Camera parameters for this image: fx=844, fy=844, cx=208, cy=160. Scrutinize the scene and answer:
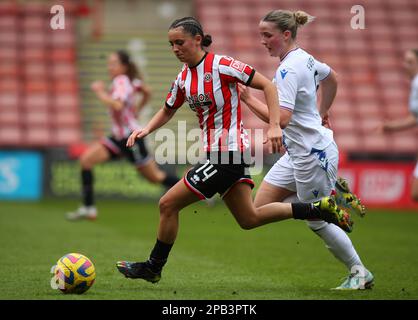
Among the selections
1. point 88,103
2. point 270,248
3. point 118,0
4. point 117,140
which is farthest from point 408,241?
point 118,0

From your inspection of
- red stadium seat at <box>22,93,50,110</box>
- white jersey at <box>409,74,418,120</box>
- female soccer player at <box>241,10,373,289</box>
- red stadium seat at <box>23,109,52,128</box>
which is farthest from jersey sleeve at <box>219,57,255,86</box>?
red stadium seat at <box>22,93,50,110</box>

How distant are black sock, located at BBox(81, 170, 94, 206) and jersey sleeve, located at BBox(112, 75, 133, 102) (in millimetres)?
1166

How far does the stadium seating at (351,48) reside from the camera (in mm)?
19125

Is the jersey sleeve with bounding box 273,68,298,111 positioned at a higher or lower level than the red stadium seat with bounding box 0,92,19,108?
lower

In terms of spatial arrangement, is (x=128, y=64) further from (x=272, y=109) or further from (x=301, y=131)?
(x=272, y=109)

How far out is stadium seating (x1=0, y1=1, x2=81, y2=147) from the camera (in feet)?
58.7

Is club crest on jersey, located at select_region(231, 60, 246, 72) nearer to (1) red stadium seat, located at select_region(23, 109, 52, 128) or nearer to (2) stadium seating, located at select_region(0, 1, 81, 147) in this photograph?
(2) stadium seating, located at select_region(0, 1, 81, 147)

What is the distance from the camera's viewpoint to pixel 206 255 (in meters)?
8.60

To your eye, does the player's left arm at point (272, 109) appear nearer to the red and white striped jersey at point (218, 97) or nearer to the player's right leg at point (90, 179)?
the red and white striped jersey at point (218, 97)

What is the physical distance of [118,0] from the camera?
1984cm

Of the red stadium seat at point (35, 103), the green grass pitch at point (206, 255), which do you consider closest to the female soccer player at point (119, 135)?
the green grass pitch at point (206, 255)

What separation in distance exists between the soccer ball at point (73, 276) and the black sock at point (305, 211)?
1.56 metres

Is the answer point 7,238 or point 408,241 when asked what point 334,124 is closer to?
point 408,241

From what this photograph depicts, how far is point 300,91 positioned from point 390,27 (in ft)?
49.4
